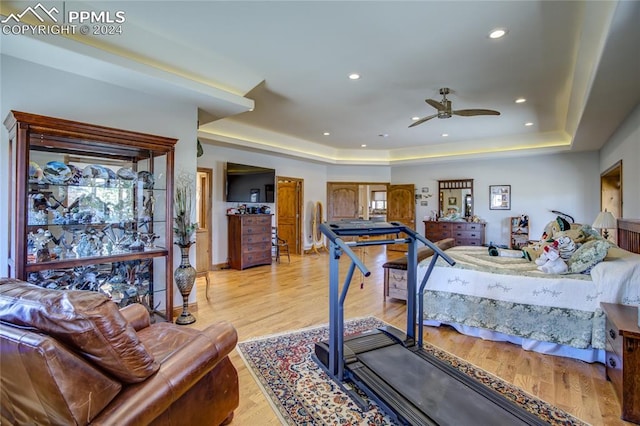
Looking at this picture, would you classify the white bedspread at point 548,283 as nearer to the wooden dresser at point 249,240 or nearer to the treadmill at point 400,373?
the treadmill at point 400,373

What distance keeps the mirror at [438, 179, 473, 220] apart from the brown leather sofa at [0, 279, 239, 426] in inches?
316

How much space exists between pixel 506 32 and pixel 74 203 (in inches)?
166

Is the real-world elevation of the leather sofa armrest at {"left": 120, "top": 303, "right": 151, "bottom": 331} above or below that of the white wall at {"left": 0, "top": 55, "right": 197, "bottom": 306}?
below

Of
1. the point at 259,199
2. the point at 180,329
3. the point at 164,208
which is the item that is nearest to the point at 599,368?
the point at 180,329

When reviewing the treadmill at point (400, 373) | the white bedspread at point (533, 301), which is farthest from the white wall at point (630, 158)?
the treadmill at point (400, 373)

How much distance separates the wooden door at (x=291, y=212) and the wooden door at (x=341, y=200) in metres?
1.12

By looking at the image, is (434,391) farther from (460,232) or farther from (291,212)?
(291,212)

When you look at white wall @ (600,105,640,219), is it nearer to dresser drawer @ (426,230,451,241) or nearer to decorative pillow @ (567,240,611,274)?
decorative pillow @ (567,240,611,274)

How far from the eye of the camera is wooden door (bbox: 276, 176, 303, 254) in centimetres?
852

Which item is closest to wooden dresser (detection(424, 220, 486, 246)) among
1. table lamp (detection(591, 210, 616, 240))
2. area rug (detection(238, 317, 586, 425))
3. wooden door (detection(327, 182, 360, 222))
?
wooden door (detection(327, 182, 360, 222))

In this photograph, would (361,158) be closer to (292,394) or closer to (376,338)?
(376,338)

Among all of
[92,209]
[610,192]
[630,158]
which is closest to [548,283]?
[630,158]

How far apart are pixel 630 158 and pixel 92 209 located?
615 cm

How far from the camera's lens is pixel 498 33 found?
2.90 metres
